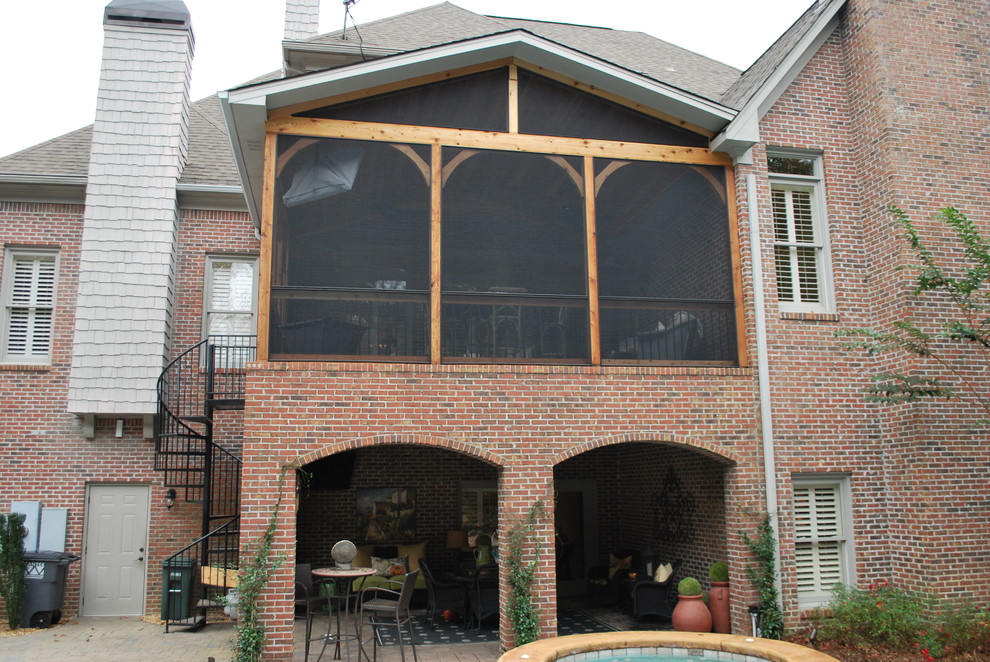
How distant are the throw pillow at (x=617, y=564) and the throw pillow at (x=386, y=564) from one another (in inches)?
124

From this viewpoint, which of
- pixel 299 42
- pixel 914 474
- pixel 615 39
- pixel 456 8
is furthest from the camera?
pixel 615 39

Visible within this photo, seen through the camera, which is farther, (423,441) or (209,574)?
(209,574)

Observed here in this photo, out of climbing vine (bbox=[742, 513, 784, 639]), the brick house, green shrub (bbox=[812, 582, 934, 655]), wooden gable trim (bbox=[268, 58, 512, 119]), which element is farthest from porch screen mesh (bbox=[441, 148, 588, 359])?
green shrub (bbox=[812, 582, 934, 655])

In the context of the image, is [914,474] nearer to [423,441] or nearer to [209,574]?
[423,441]

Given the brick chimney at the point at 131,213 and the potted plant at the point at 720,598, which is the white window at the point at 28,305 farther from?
the potted plant at the point at 720,598

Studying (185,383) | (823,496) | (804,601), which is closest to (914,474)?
(823,496)

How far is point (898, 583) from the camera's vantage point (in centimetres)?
944

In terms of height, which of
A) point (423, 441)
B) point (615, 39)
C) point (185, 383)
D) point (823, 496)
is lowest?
point (823, 496)

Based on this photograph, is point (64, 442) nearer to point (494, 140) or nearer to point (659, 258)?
point (494, 140)

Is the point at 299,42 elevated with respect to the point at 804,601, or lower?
elevated

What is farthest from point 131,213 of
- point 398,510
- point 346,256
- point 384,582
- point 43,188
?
point 384,582

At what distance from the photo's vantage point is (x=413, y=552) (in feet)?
41.1

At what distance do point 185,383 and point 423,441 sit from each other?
Result: 5.22 metres

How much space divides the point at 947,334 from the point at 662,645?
4.51 m
